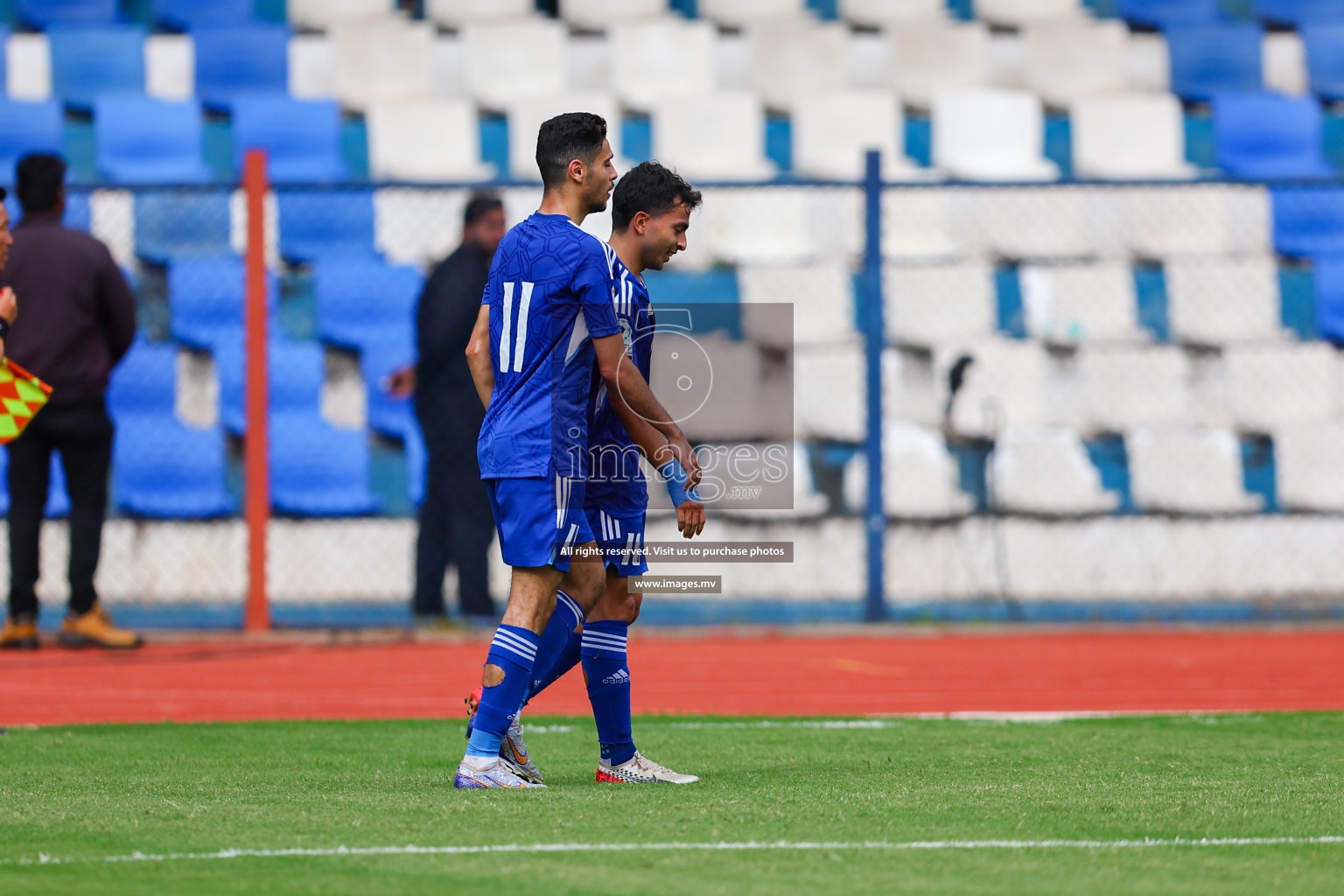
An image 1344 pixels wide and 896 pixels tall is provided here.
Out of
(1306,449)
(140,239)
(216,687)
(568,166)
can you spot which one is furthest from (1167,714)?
A: (140,239)

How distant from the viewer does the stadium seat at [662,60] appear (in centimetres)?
1346

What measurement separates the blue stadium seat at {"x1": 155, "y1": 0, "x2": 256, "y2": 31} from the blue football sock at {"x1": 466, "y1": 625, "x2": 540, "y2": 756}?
10166 mm

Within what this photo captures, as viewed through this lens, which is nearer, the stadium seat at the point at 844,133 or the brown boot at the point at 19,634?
the brown boot at the point at 19,634

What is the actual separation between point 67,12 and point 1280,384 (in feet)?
29.3

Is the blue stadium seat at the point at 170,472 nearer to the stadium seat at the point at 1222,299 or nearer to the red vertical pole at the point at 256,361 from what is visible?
the red vertical pole at the point at 256,361

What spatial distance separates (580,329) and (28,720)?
10.1 feet

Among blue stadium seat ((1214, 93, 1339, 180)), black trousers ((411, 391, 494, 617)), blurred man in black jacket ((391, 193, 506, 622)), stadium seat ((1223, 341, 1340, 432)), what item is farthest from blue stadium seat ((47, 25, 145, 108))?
stadium seat ((1223, 341, 1340, 432))

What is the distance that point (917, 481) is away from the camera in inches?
444

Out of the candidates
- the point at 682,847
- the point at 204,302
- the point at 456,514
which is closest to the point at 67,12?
the point at 204,302

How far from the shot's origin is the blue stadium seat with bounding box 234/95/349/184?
12.7m

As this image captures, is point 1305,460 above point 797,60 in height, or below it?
below

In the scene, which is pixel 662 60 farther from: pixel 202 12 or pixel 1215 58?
pixel 1215 58

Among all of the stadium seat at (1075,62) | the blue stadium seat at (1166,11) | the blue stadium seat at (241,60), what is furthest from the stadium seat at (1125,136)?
the blue stadium seat at (241,60)

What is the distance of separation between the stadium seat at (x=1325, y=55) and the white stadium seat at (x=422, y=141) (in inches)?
235
